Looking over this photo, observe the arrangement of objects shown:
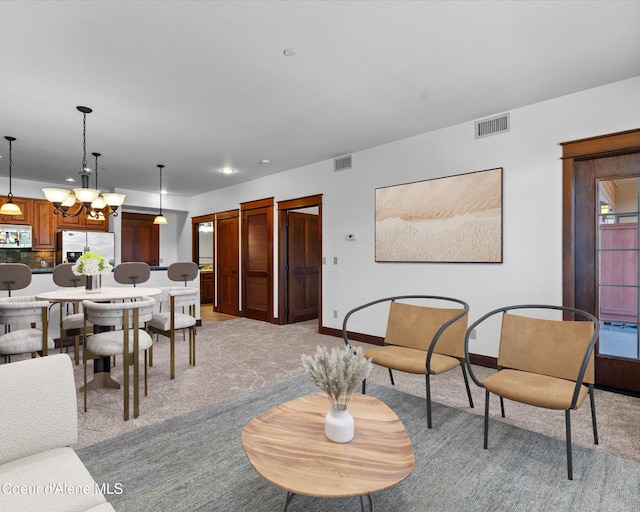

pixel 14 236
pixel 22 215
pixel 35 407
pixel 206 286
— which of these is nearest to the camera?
pixel 35 407

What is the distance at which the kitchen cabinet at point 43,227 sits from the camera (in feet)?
22.2

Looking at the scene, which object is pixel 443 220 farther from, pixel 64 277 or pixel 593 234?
pixel 64 277

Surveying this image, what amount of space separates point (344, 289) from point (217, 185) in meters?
3.81

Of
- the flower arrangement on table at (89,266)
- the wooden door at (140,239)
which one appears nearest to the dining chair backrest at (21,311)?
the flower arrangement on table at (89,266)

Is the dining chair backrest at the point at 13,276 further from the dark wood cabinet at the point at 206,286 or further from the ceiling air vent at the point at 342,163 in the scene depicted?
the dark wood cabinet at the point at 206,286

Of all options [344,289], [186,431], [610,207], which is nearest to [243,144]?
[344,289]

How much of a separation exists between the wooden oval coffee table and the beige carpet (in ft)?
3.75

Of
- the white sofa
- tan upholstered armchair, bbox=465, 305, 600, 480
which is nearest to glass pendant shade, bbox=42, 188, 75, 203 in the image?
the white sofa

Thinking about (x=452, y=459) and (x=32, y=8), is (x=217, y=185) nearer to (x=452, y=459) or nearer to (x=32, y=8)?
(x=32, y=8)

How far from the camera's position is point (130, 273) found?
442 centimetres

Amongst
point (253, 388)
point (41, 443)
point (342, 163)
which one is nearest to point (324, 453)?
point (41, 443)

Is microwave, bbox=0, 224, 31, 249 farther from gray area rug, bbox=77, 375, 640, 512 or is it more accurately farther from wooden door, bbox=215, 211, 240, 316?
gray area rug, bbox=77, 375, 640, 512

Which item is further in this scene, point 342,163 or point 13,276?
point 342,163

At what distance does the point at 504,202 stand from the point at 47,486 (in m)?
4.04
